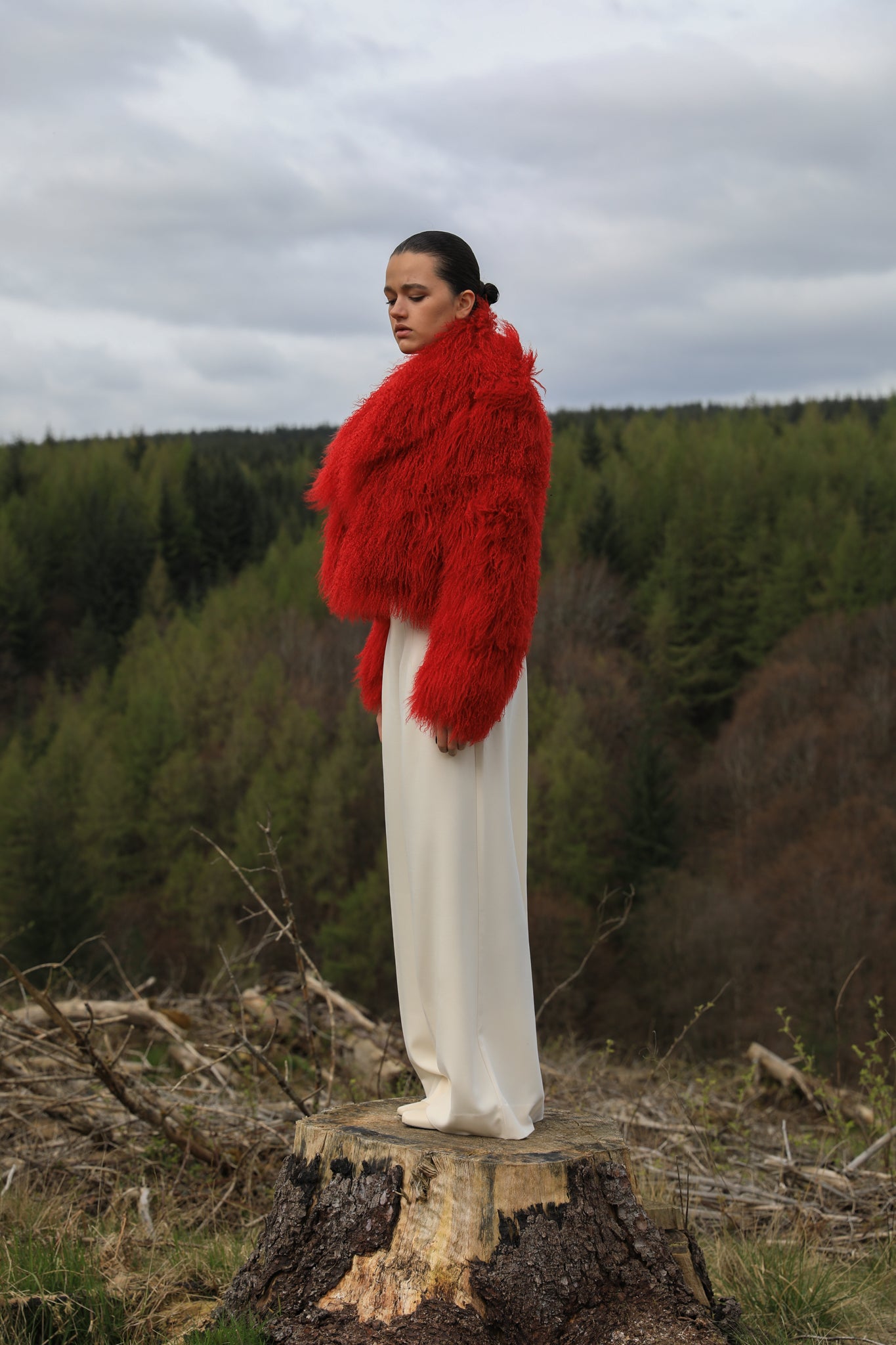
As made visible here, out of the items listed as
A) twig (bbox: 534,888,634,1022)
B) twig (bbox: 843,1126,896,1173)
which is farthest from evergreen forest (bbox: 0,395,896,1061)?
twig (bbox: 843,1126,896,1173)

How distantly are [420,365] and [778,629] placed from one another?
6310 cm

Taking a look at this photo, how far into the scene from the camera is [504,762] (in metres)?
3.81

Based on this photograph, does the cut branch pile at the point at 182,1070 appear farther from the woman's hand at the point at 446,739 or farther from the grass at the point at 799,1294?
the grass at the point at 799,1294

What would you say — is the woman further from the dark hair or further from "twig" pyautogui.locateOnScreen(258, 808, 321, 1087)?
"twig" pyautogui.locateOnScreen(258, 808, 321, 1087)

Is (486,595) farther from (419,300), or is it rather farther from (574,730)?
(574,730)

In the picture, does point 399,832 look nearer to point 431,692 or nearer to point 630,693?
point 431,692

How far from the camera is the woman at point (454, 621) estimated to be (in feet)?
11.7

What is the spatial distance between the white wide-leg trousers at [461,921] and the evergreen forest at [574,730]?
533 centimetres

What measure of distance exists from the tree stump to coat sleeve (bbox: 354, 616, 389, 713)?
1.34 metres

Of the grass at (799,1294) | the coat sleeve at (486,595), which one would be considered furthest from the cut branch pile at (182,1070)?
the grass at (799,1294)

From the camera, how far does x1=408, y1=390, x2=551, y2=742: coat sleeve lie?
3.51m

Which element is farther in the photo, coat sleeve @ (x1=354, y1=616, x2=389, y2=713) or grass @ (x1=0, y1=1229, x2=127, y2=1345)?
coat sleeve @ (x1=354, y1=616, x2=389, y2=713)

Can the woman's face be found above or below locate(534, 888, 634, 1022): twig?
above

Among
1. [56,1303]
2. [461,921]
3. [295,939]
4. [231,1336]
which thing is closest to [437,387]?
[461,921]
